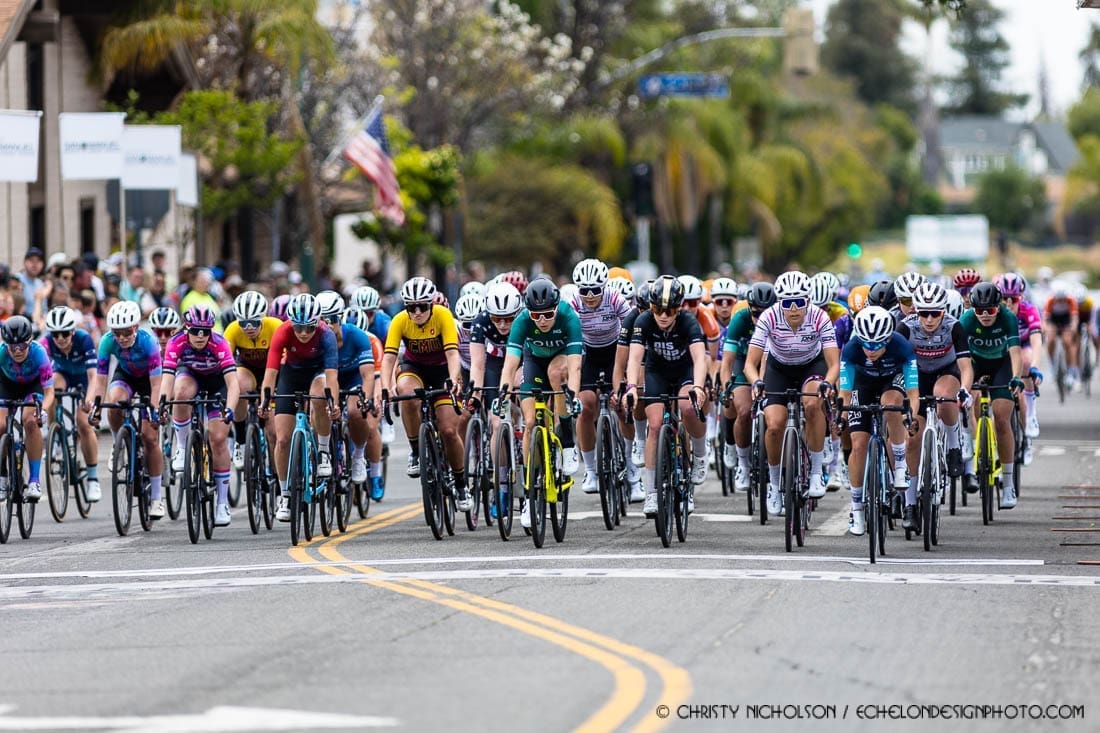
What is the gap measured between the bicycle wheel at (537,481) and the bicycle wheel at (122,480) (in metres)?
3.48

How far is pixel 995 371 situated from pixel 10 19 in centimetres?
1667

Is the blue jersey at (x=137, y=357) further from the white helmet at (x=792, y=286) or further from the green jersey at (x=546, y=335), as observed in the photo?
the white helmet at (x=792, y=286)

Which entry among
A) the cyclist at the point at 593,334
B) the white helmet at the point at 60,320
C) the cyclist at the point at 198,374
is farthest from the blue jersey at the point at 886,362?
the white helmet at the point at 60,320

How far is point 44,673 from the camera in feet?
34.3

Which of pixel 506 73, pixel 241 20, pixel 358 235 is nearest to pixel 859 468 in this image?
pixel 241 20

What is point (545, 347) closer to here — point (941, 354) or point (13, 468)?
point (941, 354)

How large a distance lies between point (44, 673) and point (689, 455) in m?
6.62

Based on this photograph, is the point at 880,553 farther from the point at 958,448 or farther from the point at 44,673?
the point at 44,673

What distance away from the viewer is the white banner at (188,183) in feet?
102

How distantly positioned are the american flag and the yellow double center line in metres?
21.6

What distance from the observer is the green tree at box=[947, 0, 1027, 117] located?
156 metres

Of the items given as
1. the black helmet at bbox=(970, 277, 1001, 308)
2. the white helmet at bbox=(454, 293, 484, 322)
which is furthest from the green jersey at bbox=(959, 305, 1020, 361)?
the white helmet at bbox=(454, 293, 484, 322)

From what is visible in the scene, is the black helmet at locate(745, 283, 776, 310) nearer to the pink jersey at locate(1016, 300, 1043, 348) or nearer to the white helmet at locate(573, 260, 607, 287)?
the white helmet at locate(573, 260, 607, 287)

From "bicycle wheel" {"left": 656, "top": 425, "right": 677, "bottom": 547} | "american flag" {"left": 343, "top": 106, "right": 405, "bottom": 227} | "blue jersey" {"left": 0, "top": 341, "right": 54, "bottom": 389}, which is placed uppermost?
"american flag" {"left": 343, "top": 106, "right": 405, "bottom": 227}
